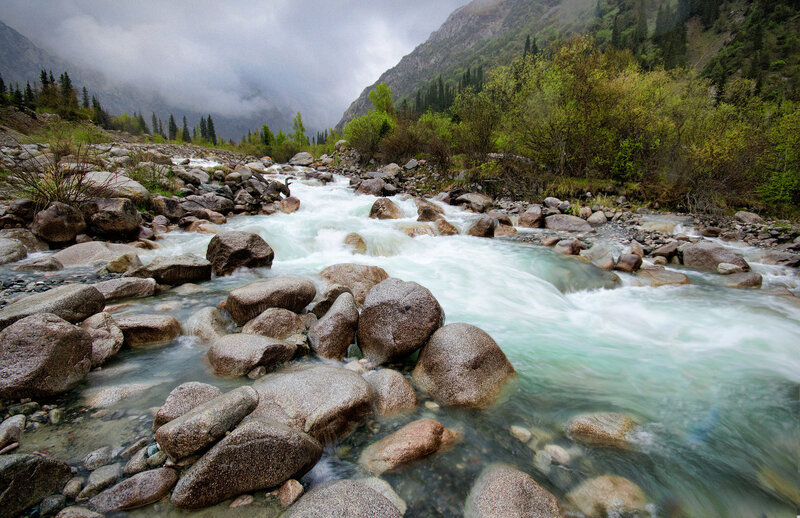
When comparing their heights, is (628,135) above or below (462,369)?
above

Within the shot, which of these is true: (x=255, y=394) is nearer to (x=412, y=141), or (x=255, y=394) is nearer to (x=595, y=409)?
(x=595, y=409)

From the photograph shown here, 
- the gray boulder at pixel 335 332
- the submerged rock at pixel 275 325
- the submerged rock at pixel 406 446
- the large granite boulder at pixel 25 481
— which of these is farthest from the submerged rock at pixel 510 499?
the submerged rock at pixel 275 325

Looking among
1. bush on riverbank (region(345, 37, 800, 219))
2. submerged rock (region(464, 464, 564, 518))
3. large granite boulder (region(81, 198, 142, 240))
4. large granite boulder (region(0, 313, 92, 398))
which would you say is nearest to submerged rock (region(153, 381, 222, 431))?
large granite boulder (region(0, 313, 92, 398))

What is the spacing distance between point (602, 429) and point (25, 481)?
5430 mm

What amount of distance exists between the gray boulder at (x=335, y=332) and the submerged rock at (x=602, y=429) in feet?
11.2

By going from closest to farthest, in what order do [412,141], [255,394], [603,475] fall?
[603,475], [255,394], [412,141]

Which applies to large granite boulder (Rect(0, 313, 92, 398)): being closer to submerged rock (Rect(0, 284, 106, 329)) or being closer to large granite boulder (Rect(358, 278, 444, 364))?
submerged rock (Rect(0, 284, 106, 329))

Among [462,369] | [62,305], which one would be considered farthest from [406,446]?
[62,305]

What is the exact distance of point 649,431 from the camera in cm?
382

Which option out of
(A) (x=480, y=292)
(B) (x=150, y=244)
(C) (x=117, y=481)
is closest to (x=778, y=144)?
(A) (x=480, y=292)

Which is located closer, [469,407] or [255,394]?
[255,394]

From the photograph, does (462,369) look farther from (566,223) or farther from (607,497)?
(566,223)

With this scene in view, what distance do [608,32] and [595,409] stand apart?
512 ft

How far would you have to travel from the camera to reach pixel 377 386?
13.9 feet
